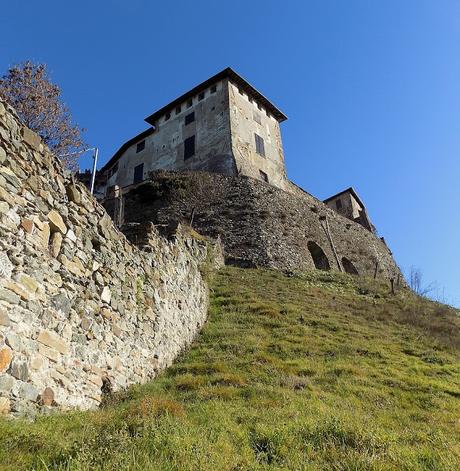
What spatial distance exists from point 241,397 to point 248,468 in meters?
2.82

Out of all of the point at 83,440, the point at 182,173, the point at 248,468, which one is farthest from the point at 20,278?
the point at 182,173

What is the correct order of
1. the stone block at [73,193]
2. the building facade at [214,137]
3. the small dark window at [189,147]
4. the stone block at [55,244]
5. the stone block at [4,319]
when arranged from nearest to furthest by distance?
the stone block at [4,319]
the stone block at [55,244]
the stone block at [73,193]
the building facade at [214,137]
the small dark window at [189,147]

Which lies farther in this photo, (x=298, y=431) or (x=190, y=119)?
(x=190, y=119)

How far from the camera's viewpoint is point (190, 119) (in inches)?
1314

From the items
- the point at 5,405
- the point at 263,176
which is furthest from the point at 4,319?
the point at 263,176

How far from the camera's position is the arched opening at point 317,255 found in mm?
25828

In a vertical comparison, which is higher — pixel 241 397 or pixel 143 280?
pixel 143 280

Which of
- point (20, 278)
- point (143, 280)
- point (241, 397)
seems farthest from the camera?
point (143, 280)

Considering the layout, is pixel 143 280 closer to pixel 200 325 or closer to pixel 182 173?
pixel 200 325

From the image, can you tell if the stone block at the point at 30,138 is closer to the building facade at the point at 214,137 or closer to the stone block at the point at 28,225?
the stone block at the point at 28,225

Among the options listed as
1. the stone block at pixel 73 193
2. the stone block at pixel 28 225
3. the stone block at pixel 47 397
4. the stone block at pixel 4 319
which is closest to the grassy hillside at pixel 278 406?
the stone block at pixel 47 397

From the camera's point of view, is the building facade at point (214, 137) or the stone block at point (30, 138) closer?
the stone block at point (30, 138)

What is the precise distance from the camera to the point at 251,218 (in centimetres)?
2416

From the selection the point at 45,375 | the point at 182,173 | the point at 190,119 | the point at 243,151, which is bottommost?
the point at 45,375
